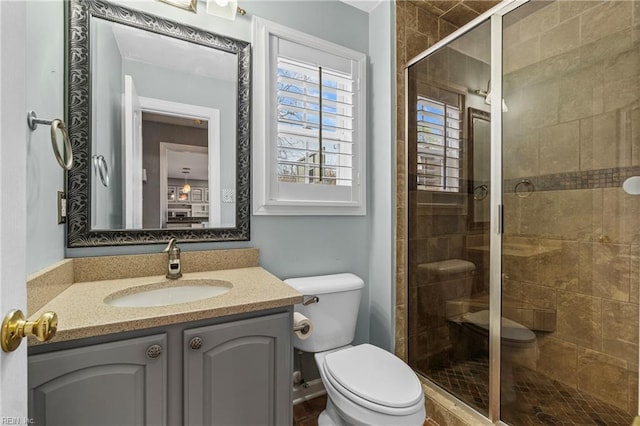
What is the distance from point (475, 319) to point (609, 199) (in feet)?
2.76

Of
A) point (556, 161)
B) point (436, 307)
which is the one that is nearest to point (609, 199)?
A: point (556, 161)

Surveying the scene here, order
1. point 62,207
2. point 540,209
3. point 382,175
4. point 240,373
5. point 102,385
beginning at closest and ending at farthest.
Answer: point 102,385, point 240,373, point 62,207, point 540,209, point 382,175

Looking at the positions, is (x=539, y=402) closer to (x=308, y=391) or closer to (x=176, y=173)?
(x=308, y=391)

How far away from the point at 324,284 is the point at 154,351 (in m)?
0.82

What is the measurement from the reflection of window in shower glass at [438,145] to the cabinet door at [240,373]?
3.93ft

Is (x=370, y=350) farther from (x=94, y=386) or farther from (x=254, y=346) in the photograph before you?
(x=94, y=386)

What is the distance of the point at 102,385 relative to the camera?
780mm

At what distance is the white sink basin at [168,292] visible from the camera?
3.67 feet

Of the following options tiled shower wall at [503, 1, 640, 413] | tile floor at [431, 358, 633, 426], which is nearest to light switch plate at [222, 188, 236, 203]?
tiled shower wall at [503, 1, 640, 413]

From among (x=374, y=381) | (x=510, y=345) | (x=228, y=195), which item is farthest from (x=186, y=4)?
(x=510, y=345)

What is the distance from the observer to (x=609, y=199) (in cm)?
138

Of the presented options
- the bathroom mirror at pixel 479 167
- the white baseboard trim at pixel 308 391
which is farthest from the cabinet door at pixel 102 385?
the bathroom mirror at pixel 479 167

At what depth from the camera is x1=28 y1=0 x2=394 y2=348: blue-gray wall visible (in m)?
1.51

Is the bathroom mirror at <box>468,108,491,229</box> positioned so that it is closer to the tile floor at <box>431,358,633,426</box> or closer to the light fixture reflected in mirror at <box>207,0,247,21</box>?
the tile floor at <box>431,358,633,426</box>
